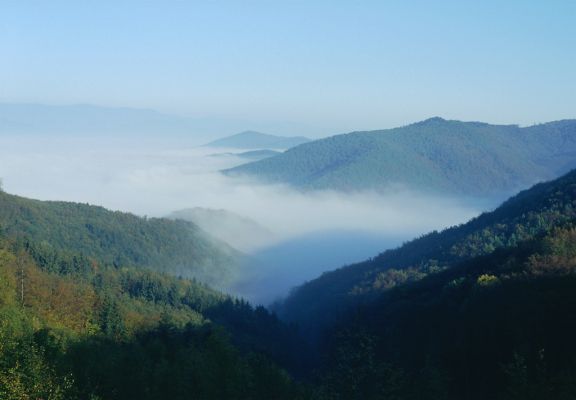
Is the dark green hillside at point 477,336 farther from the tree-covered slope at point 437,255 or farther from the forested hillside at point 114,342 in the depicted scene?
the tree-covered slope at point 437,255

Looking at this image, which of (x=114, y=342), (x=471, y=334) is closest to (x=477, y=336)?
(x=471, y=334)

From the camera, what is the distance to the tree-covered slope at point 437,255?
149 metres

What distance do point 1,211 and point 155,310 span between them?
275ft

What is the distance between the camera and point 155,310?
375ft

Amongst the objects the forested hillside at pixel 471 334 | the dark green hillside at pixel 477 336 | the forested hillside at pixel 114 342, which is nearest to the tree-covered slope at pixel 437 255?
the forested hillside at pixel 471 334

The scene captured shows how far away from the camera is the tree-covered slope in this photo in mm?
148625

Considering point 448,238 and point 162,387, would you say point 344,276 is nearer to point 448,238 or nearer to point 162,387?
point 448,238

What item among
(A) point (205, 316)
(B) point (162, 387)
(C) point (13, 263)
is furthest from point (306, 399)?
(A) point (205, 316)

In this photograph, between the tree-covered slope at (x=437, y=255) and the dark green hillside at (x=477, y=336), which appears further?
the tree-covered slope at (x=437, y=255)

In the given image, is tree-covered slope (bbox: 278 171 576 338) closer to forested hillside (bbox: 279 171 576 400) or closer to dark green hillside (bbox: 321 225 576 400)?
forested hillside (bbox: 279 171 576 400)

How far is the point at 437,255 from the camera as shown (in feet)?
558

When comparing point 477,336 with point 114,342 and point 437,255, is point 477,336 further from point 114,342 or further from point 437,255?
point 437,255

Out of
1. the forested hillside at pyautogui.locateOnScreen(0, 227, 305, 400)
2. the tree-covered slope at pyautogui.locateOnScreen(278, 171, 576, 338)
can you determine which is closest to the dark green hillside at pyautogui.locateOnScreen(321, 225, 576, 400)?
the forested hillside at pyautogui.locateOnScreen(0, 227, 305, 400)

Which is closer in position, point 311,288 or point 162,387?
point 162,387
